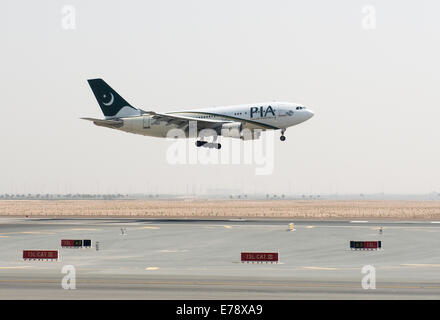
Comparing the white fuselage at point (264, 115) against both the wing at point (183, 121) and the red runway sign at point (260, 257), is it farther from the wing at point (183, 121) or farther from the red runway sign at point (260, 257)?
the red runway sign at point (260, 257)

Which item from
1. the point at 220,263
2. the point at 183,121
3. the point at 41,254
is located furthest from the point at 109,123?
the point at 220,263

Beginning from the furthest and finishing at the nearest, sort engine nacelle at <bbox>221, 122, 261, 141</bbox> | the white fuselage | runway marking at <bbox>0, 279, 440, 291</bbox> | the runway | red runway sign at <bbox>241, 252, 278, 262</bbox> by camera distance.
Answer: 1. engine nacelle at <bbox>221, 122, 261, 141</bbox>
2. the white fuselage
3. red runway sign at <bbox>241, 252, 278, 262</bbox>
4. runway marking at <bbox>0, 279, 440, 291</bbox>
5. the runway

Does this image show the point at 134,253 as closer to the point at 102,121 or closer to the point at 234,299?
the point at 234,299

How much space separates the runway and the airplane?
16.8m

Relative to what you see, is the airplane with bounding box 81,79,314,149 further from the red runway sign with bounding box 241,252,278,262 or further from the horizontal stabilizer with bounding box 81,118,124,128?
the red runway sign with bounding box 241,252,278,262

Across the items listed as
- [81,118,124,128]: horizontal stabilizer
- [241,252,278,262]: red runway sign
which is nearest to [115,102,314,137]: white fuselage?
[81,118,124,128]: horizontal stabilizer

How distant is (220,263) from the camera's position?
37656 millimetres

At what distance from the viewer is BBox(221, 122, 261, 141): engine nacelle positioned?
259ft

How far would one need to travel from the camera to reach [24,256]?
128 ft

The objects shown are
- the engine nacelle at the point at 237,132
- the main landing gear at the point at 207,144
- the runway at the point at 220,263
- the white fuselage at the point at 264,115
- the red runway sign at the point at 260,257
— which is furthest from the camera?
the main landing gear at the point at 207,144

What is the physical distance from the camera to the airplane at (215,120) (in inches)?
3095

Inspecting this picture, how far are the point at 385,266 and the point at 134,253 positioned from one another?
1678cm

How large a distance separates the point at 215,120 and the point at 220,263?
149 ft

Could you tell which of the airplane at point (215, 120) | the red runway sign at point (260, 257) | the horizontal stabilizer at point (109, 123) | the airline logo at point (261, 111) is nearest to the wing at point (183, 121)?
the airplane at point (215, 120)
